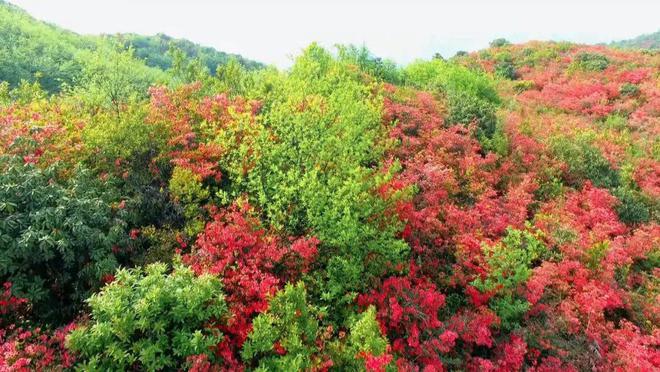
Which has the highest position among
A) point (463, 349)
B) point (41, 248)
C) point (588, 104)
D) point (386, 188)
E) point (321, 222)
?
point (588, 104)

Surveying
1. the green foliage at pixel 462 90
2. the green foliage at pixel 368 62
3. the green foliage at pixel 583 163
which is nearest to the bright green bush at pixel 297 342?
the green foliage at pixel 583 163

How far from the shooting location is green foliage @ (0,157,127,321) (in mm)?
8398

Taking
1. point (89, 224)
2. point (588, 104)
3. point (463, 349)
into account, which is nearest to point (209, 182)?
point (89, 224)

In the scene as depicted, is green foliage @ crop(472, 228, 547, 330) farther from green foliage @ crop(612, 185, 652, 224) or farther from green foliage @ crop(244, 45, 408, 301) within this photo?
green foliage @ crop(612, 185, 652, 224)

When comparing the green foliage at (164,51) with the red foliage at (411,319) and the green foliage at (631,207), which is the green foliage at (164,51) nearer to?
the green foliage at (631,207)

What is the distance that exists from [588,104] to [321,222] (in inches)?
1003

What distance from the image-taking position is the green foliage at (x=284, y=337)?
7.48m

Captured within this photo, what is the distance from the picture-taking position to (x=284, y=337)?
306 inches

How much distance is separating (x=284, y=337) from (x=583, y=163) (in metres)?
15.6

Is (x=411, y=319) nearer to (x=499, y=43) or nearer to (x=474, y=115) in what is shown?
(x=474, y=115)

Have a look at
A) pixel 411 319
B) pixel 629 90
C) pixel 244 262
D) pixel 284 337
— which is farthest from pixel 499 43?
pixel 284 337

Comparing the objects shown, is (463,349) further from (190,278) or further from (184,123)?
(184,123)

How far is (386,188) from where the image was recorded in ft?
36.7

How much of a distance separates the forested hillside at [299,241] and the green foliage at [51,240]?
0.16 ft
